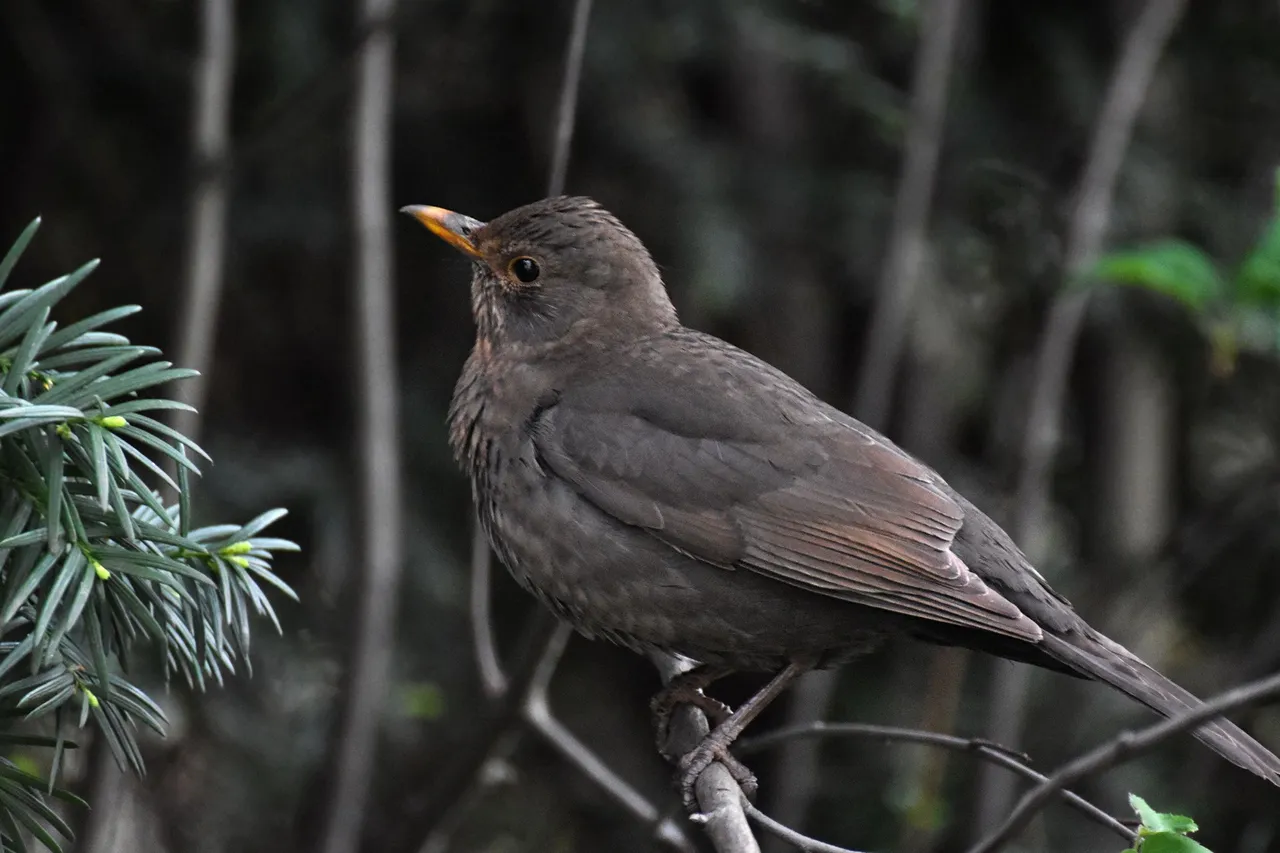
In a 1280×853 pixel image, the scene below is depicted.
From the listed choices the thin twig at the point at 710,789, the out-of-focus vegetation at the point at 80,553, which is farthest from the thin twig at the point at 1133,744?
the out-of-focus vegetation at the point at 80,553

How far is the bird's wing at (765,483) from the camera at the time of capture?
302cm

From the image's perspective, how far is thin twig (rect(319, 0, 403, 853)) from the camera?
362 cm

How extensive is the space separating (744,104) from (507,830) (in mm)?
2659

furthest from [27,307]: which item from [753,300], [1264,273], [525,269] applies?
[753,300]

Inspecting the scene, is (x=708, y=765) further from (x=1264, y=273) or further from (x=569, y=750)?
(x=1264, y=273)

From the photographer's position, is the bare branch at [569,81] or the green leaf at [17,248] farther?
the bare branch at [569,81]

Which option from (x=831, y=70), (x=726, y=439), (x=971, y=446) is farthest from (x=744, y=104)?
(x=726, y=439)

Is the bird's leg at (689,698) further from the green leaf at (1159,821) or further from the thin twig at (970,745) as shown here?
the green leaf at (1159,821)

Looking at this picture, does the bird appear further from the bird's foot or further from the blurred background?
the blurred background

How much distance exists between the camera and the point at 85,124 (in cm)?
453

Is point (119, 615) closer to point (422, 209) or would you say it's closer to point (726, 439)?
point (726, 439)

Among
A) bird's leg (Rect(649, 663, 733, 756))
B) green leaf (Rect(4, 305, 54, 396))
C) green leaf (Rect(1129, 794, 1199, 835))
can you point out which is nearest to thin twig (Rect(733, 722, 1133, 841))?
green leaf (Rect(1129, 794, 1199, 835))

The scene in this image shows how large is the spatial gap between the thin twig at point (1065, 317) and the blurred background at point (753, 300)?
19 mm

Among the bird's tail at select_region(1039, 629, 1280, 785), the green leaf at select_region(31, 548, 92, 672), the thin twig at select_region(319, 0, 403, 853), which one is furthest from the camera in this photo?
the thin twig at select_region(319, 0, 403, 853)
